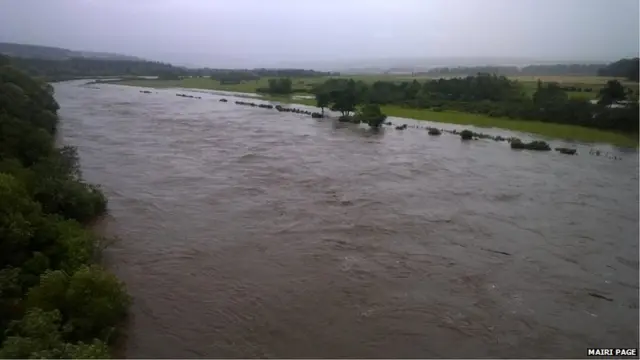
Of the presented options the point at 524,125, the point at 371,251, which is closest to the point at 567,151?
the point at 524,125

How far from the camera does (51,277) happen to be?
298 inches

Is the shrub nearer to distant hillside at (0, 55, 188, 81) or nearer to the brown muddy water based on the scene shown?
the brown muddy water

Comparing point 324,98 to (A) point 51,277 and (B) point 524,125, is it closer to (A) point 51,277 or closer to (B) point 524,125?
(B) point 524,125

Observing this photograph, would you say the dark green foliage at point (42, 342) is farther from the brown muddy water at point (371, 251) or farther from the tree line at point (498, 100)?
the tree line at point (498, 100)

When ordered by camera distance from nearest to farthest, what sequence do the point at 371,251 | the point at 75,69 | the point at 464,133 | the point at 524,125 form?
1. the point at 371,251
2. the point at 464,133
3. the point at 524,125
4. the point at 75,69

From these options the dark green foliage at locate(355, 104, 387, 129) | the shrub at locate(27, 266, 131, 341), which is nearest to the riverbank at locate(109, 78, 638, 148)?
the dark green foliage at locate(355, 104, 387, 129)

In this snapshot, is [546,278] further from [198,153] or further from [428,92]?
[428,92]

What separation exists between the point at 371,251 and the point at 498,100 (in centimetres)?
3468

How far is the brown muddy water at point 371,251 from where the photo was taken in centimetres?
805

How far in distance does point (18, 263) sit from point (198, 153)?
1386cm

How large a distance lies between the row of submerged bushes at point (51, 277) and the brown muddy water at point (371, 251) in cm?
73

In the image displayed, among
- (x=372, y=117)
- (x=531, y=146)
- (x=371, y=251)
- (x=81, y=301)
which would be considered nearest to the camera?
(x=81, y=301)

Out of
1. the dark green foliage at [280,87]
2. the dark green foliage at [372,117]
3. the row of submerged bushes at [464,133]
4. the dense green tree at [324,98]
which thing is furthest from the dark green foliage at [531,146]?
the dark green foliage at [280,87]

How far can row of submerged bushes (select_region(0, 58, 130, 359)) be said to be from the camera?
6383mm
